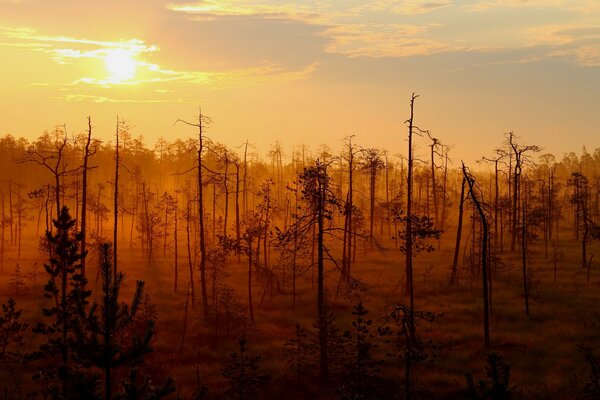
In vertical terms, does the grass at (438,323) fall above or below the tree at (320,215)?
below

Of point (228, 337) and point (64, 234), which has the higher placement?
point (64, 234)

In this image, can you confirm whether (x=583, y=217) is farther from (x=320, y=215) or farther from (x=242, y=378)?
(x=242, y=378)

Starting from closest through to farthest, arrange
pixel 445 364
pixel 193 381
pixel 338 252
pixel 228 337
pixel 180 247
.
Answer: pixel 193 381 → pixel 445 364 → pixel 228 337 → pixel 338 252 → pixel 180 247

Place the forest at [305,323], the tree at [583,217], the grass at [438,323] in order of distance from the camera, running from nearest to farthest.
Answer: the forest at [305,323], the grass at [438,323], the tree at [583,217]

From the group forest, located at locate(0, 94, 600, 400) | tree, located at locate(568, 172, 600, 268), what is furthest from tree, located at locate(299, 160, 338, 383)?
tree, located at locate(568, 172, 600, 268)

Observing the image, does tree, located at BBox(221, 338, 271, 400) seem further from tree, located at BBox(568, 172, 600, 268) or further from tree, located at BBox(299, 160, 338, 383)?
tree, located at BBox(568, 172, 600, 268)

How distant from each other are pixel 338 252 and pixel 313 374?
41498mm

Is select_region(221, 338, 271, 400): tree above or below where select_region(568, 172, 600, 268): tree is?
below

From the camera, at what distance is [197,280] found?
45.5 meters

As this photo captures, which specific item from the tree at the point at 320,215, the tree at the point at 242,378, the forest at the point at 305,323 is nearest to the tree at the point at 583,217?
the forest at the point at 305,323

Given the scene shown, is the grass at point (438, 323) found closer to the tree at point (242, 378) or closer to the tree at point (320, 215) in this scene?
the tree at point (320, 215)

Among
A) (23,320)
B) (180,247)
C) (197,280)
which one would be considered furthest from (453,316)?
(180,247)

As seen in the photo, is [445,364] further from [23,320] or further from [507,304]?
[23,320]

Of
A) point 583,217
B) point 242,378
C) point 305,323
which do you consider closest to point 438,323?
point 305,323
